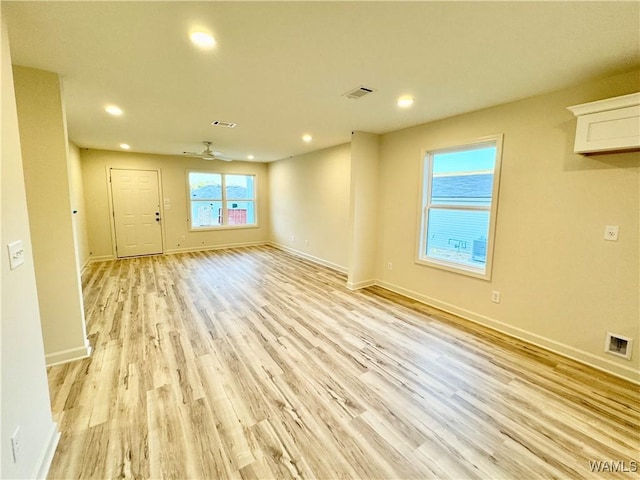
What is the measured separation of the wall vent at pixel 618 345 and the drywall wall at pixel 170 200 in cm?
716

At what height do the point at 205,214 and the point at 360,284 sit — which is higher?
the point at 205,214

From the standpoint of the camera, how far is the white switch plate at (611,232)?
7.30ft

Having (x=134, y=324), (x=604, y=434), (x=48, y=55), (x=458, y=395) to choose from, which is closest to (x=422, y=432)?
(x=458, y=395)

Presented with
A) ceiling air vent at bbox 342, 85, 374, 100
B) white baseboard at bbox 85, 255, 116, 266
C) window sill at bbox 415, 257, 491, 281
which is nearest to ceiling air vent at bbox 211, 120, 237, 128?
ceiling air vent at bbox 342, 85, 374, 100

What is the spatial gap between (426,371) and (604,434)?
1.06 m

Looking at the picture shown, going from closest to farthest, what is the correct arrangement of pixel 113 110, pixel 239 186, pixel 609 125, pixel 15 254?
pixel 15 254, pixel 609 125, pixel 113 110, pixel 239 186

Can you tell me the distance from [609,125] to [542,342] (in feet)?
6.42

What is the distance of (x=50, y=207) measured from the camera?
7.30ft

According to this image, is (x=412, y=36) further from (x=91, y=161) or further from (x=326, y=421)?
(x=91, y=161)

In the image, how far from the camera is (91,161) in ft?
18.9

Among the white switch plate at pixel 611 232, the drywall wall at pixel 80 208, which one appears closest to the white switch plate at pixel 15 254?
the white switch plate at pixel 611 232

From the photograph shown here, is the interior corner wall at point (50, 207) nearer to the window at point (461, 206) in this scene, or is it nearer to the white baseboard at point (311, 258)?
the window at point (461, 206)

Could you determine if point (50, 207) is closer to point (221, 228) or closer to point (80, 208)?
point (80, 208)

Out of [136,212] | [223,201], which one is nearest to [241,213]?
[223,201]
